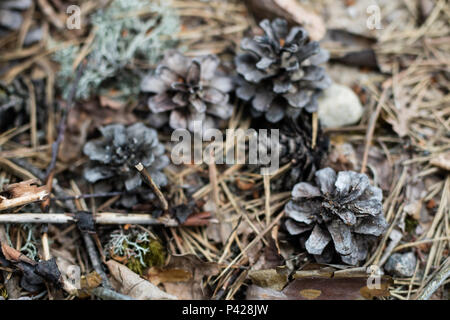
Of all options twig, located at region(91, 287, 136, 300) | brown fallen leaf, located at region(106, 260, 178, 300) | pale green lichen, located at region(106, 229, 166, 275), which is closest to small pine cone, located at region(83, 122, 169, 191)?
pale green lichen, located at region(106, 229, 166, 275)

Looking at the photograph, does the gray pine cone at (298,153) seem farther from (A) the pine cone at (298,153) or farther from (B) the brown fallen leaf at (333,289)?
(B) the brown fallen leaf at (333,289)

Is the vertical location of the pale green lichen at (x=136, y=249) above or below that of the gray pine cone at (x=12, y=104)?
below

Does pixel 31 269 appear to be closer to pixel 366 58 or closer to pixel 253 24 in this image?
pixel 253 24

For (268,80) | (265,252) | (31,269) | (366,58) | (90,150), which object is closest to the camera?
(31,269)

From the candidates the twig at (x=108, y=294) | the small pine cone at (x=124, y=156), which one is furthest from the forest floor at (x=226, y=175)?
the small pine cone at (x=124, y=156)
